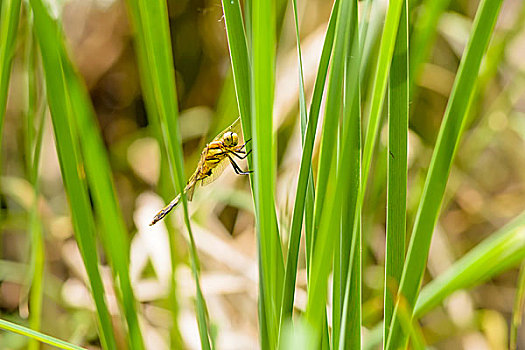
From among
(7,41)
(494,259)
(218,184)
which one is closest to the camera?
(494,259)

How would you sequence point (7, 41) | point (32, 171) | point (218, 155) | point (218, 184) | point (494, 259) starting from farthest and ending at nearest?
point (218, 184)
point (218, 155)
point (32, 171)
point (7, 41)
point (494, 259)

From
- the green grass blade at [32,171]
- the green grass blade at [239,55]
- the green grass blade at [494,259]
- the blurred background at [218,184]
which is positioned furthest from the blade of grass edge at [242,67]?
the blurred background at [218,184]

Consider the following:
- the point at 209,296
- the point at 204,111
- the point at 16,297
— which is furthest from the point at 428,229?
the point at 16,297

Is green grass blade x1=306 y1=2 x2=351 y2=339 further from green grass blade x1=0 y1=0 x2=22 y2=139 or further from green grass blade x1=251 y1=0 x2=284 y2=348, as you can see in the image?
green grass blade x1=0 y1=0 x2=22 y2=139

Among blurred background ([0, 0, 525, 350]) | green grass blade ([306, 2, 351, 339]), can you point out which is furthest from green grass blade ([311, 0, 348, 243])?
blurred background ([0, 0, 525, 350])

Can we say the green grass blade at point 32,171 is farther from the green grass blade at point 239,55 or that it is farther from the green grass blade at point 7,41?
the green grass blade at point 239,55

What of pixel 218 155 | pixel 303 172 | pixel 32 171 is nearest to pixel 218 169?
pixel 218 155

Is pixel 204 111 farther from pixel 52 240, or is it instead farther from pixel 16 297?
pixel 16 297

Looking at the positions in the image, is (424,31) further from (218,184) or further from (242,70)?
(218,184)
